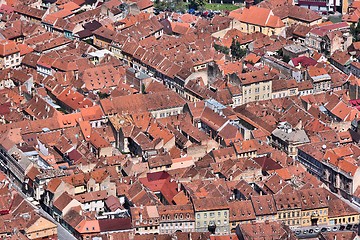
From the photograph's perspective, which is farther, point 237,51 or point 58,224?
point 237,51

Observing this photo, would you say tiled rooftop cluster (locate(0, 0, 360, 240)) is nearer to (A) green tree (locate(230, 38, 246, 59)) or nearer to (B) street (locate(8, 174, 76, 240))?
(A) green tree (locate(230, 38, 246, 59))

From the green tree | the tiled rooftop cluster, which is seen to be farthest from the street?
the green tree

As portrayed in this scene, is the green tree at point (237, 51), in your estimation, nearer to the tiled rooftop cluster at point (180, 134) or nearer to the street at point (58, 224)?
the tiled rooftop cluster at point (180, 134)

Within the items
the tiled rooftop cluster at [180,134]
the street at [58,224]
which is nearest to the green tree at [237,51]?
the tiled rooftop cluster at [180,134]

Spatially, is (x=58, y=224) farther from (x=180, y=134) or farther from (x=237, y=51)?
(x=237, y=51)

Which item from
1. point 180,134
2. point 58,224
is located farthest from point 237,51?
point 58,224

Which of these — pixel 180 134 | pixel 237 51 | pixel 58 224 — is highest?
pixel 180 134

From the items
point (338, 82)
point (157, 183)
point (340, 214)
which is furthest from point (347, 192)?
point (338, 82)

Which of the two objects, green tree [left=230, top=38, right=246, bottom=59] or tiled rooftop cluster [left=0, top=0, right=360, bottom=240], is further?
green tree [left=230, top=38, right=246, bottom=59]

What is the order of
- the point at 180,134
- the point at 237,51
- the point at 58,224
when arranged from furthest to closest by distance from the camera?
the point at 237,51, the point at 180,134, the point at 58,224
